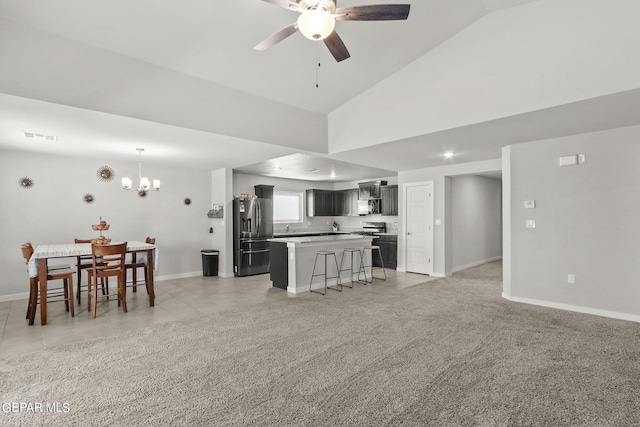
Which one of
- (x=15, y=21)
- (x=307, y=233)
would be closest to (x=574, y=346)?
(x=15, y=21)

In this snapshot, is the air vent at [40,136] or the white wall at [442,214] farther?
the white wall at [442,214]

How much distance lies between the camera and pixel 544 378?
8.47 ft

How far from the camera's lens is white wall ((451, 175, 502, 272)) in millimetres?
7496

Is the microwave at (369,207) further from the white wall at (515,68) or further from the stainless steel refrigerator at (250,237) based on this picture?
the white wall at (515,68)

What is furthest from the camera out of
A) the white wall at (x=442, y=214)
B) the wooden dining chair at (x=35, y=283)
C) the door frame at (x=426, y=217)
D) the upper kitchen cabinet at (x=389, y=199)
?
the upper kitchen cabinet at (x=389, y=199)

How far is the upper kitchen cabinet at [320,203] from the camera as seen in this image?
9.42 m

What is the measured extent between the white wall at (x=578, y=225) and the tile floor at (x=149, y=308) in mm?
2092

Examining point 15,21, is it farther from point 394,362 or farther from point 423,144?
point 423,144

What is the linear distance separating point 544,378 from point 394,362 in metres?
1.15

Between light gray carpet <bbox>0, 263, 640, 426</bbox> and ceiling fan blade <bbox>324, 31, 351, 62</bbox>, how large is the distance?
102 inches

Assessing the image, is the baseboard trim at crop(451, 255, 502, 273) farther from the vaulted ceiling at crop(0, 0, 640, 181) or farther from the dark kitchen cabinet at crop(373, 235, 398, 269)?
the vaulted ceiling at crop(0, 0, 640, 181)

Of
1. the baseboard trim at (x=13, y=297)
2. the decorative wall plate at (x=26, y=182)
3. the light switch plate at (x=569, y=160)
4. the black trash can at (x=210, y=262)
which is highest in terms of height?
the light switch plate at (x=569, y=160)

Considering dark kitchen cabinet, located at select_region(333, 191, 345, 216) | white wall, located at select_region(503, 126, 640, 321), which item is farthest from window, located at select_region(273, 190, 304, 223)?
white wall, located at select_region(503, 126, 640, 321)

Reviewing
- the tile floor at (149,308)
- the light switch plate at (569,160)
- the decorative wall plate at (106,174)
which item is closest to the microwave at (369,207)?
the tile floor at (149,308)
